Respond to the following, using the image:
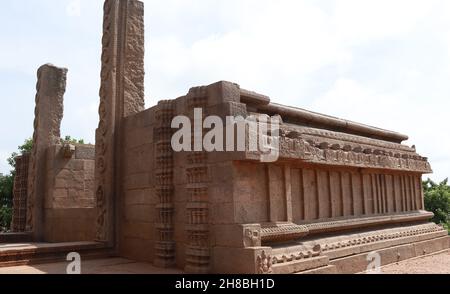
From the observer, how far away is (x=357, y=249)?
314 inches

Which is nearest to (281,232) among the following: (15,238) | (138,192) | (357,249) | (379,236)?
(357,249)

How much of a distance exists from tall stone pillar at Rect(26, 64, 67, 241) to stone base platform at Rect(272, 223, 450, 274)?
7410 mm

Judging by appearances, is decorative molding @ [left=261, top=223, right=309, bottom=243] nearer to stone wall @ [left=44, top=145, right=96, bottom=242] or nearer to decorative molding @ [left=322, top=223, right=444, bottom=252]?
decorative molding @ [left=322, top=223, right=444, bottom=252]

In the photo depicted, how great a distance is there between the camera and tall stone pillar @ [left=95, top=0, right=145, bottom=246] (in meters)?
8.38

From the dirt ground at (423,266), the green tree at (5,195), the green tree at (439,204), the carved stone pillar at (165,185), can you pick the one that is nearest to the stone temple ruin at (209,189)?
the carved stone pillar at (165,185)

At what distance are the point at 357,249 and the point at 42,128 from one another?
8506 millimetres

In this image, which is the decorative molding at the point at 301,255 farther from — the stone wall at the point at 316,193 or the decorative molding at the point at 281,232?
the stone wall at the point at 316,193

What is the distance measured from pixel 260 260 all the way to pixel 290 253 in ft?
2.97

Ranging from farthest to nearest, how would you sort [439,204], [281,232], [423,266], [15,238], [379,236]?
1. [439,204]
2. [15,238]
3. [379,236]
4. [423,266]
5. [281,232]

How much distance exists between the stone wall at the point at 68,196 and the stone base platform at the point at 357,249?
6032 millimetres

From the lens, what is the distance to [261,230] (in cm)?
591

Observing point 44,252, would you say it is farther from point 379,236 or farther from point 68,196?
point 379,236

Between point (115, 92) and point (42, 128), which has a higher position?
point (115, 92)
